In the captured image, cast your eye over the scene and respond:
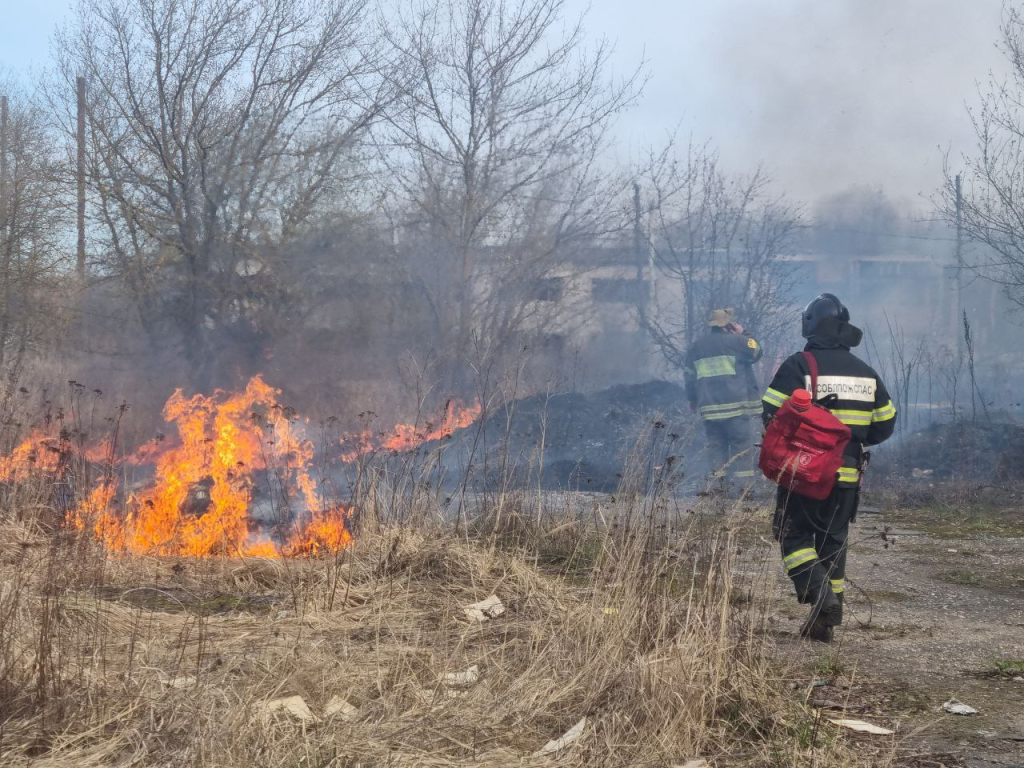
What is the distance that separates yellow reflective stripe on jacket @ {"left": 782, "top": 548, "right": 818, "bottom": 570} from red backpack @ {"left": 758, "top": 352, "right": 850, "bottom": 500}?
273mm

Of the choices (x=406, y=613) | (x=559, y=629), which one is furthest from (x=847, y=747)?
(x=406, y=613)

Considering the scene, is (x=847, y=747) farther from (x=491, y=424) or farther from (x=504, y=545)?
(x=491, y=424)

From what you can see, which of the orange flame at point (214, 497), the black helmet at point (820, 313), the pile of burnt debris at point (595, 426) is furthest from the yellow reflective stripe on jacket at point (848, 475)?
the pile of burnt debris at point (595, 426)

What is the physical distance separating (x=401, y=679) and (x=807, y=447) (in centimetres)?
230

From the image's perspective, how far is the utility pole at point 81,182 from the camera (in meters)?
12.6

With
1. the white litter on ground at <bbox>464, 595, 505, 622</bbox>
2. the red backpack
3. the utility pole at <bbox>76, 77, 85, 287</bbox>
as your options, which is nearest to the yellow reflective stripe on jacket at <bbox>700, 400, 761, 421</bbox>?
the red backpack

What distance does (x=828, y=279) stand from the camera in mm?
22047

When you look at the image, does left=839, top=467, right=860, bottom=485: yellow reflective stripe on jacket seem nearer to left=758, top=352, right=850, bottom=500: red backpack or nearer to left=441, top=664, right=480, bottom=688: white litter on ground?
left=758, top=352, right=850, bottom=500: red backpack

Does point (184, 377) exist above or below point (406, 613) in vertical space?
above

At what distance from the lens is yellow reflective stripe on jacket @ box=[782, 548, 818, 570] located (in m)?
4.71

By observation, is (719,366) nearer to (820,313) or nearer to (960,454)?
(960,454)

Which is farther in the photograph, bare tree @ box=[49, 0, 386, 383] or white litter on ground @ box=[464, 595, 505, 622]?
bare tree @ box=[49, 0, 386, 383]

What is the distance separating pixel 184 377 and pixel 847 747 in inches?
435

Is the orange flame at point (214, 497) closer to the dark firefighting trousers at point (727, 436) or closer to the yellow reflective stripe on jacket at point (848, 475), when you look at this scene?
the yellow reflective stripe on jacket at point (848, 475)
